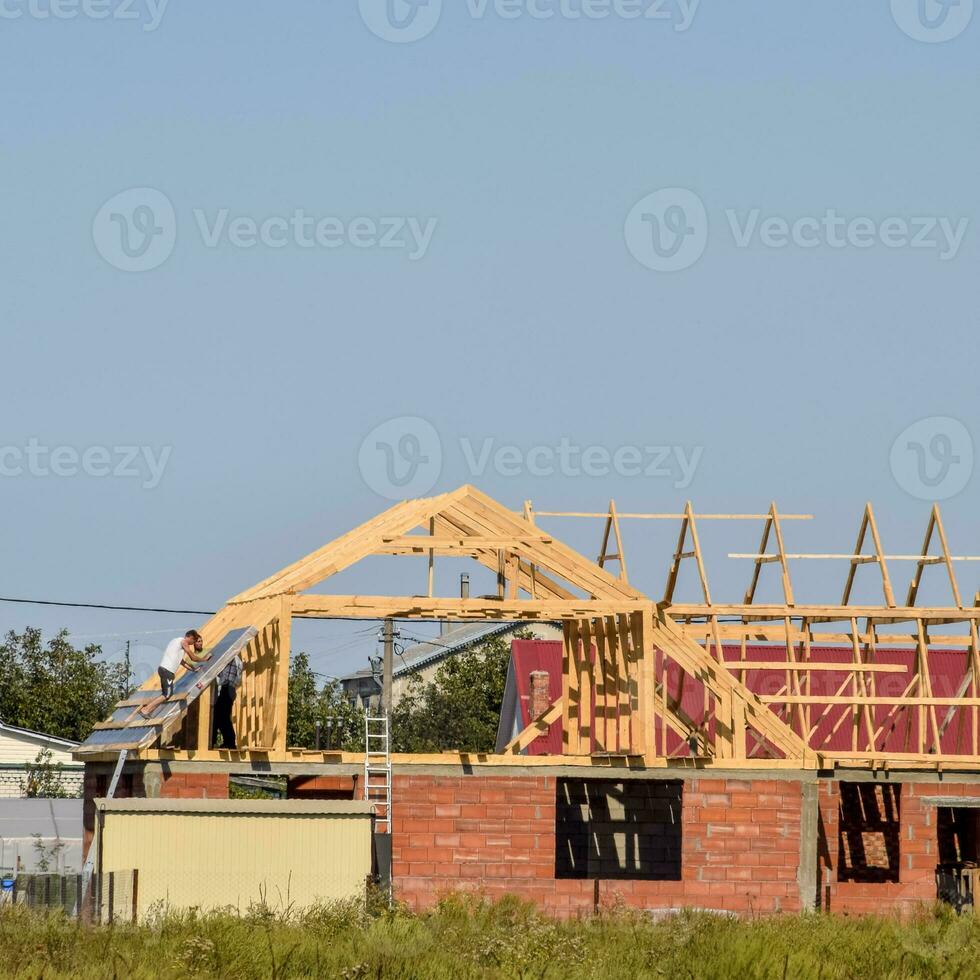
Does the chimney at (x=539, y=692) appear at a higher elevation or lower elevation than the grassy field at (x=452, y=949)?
higher

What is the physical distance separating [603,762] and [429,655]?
5866 centimetres

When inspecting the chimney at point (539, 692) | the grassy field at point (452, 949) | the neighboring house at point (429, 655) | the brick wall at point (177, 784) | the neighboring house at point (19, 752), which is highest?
the neighboring house at point (429, 655)

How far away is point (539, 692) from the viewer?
150ft

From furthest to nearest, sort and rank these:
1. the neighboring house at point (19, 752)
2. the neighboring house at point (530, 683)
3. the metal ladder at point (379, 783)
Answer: the neighboring house at point (19, 752)
the neighboring house at point (530, 683)
the metal ladder at point (379, 783)

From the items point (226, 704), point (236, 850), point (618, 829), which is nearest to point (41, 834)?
point (226, 704)

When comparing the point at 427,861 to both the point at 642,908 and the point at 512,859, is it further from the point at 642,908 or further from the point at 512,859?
the point at 642,908

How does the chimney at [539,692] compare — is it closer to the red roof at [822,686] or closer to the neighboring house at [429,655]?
the red roof at [822,686]

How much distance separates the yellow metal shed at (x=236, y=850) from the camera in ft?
75.8

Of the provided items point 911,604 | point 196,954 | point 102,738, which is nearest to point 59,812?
point 102,738

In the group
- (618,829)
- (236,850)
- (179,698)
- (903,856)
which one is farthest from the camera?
(618,829)

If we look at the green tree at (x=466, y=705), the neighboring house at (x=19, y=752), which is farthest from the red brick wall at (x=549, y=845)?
the green tree at (x=466, y=705)

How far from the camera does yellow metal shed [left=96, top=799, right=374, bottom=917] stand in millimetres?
23094

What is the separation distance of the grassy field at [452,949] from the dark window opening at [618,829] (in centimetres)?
633

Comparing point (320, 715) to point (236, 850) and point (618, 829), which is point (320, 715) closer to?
point (618, 829)
